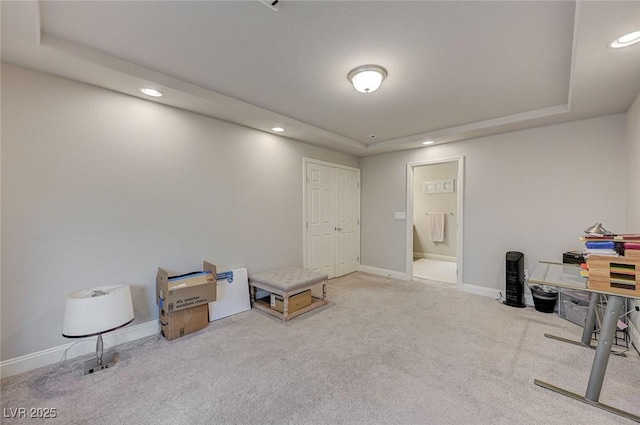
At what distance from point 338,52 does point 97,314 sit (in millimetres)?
2769

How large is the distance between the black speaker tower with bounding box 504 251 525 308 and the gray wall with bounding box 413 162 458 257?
2.96 metres

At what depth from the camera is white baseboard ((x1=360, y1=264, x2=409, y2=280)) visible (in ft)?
15.8

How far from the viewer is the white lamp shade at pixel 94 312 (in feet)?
6.47

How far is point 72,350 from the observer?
225 cm

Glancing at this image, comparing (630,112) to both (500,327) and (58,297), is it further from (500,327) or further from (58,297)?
(58,297)

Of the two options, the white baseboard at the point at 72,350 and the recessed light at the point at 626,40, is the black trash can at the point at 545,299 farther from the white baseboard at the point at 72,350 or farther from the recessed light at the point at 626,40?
the white baseboard at the point at 72,350

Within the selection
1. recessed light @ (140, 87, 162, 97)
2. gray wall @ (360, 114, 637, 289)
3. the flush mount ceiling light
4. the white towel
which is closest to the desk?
gray wall @ (360, 114, 637, 289)

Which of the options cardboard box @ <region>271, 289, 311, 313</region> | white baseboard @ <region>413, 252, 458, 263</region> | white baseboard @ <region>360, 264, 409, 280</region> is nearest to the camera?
cardboard box @ <region>271, 289, 311, 313</region>

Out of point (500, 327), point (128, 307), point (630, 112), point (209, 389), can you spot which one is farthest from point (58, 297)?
point (630, 112)

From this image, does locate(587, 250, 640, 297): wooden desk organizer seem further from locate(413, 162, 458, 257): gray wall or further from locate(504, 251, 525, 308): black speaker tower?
locate(413, 162, 458, 257): gray wall

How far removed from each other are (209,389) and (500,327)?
2946 mm

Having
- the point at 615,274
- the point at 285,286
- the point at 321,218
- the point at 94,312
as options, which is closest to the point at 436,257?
the point at 321,218

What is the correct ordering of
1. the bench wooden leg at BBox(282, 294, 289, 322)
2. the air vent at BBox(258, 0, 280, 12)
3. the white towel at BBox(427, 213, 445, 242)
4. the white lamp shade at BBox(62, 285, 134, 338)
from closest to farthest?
the air vent at BBox(258, 0, 280, 12)
the white lamp shade at BBox(62, 285, 134, 338)
the bench wooden leg at BBox(282, 294, 289, 322)
the white towel at BBox(427, 213, 445, 242)

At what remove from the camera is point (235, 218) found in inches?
135
